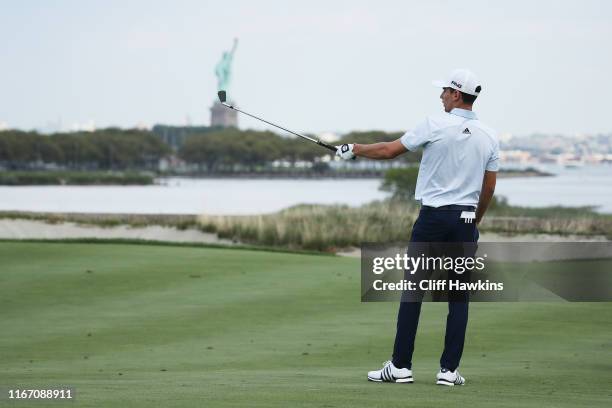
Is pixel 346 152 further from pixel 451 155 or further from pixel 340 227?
pixel 340 227

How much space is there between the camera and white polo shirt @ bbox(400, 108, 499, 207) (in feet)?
23.3

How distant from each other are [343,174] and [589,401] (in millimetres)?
174735

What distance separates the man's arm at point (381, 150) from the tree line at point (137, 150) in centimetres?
15241

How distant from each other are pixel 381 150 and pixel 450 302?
3.47 feet

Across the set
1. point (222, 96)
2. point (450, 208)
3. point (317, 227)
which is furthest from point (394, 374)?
point (317, 227)

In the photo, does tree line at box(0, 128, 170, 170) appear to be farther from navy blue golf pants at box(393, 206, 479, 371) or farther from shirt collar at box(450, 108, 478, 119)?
shirt collar at box(450, 108, 478, 119)

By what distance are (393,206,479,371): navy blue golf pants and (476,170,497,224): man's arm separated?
0.57ft

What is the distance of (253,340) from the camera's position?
10.7 metres

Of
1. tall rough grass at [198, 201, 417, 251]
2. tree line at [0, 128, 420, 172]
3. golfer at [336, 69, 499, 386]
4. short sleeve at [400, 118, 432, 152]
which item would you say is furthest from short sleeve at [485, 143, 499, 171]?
tree line at [0, 128, 420, 172]

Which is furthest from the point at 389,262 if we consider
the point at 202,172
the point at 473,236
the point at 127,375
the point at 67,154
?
the point at 202,172

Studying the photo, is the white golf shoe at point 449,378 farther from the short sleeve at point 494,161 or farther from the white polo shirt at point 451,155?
the short sleeve at point 494,161

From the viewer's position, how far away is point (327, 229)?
32.7 m

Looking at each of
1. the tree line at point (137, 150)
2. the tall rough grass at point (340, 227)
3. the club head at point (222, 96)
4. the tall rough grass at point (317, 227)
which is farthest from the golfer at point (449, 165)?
the tree line at point (137, 150)

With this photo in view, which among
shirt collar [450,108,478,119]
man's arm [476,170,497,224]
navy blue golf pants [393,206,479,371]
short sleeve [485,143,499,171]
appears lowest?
navy blue golf pants [393,206,479,371]
